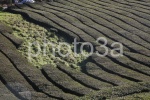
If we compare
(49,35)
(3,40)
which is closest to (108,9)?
(49,35)

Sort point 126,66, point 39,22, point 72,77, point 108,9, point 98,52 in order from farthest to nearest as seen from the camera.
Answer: point 108,9
point 39,22
point 98,52
point 126,66
point 72,77

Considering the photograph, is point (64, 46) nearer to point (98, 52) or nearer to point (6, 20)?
point (98, 52)

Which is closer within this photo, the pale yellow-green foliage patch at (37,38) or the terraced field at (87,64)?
the terraced field at (87,64)

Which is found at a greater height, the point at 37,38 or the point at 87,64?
the point at 37,38

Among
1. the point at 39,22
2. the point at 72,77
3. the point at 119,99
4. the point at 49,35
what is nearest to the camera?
the point at 119,99

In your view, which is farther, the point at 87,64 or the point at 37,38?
the point at 37,38
